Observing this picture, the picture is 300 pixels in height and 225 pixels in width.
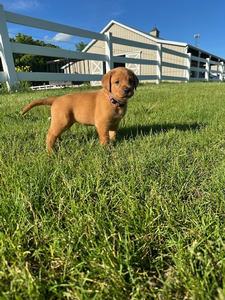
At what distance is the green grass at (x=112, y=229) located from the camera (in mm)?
805

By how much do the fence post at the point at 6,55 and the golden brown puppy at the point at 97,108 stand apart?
5493 millimetres

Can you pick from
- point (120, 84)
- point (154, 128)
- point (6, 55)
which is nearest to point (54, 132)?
point (120, 84)

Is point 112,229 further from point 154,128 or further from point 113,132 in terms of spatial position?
point 154,128

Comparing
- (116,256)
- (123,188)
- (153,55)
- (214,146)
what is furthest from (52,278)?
(153,55)

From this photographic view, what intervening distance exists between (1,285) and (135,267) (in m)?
0.54

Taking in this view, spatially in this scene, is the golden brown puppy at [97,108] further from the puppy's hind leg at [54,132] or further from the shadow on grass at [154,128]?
the shadow on grass at [154,128]

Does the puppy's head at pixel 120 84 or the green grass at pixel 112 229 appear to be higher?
the puppy's head at pixel 120 84

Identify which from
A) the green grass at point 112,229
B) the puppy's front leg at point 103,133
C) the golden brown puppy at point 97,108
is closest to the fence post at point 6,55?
the golden brown puppy at point 97,108

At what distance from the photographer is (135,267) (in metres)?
0.92

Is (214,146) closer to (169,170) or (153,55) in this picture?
(169,170)

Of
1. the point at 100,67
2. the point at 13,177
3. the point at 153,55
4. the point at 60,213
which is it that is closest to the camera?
the point at 60,213

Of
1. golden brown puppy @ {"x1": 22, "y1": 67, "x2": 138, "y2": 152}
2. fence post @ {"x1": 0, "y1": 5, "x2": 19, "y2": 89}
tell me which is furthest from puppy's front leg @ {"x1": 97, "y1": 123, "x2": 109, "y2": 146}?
fence post @ {"x1": 0, "y1": 5, "x2": 19, "y2": 89}

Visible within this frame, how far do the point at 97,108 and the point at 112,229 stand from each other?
5.54ft

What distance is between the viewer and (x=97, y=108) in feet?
8.11
